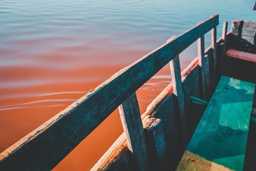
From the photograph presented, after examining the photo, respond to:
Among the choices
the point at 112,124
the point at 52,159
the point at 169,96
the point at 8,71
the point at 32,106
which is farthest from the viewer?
the point at 8,71

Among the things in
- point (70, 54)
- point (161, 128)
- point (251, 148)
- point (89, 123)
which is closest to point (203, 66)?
point (251, 148)

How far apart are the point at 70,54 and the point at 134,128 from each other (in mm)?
6409

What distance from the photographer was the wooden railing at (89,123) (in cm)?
126

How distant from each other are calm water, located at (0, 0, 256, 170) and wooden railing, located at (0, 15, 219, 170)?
1762 millimetres

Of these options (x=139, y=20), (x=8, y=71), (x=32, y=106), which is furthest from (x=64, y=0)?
(x=32, y=106)

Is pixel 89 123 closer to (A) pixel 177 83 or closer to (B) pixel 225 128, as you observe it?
(A) pixel 177 83

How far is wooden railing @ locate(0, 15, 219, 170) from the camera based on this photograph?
1263 mm

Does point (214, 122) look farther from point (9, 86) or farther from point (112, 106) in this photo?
point (9, 86)

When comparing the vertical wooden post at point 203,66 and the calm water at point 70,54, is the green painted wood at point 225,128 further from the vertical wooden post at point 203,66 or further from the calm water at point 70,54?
the calm water at point 70,54

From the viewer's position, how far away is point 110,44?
9.86 m

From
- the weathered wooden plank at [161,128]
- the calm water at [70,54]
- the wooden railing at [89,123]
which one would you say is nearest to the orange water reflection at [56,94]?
the calm water at [70,54]

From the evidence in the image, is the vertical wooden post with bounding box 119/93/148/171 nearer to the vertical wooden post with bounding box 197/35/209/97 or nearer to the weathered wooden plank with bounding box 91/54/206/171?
the weathered wooden plank with bounding box 91/54/206/171

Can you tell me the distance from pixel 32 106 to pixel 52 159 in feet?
13.7

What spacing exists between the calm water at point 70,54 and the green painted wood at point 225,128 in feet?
4.90
